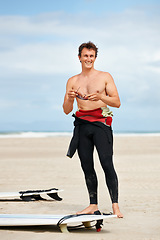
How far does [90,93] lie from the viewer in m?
5.41

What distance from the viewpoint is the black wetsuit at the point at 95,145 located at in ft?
17.4

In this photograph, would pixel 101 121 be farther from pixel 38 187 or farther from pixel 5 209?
pixel 38 187

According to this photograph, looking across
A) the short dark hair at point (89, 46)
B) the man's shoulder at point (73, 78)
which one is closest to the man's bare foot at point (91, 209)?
the man's shoulder at point (73, 78)

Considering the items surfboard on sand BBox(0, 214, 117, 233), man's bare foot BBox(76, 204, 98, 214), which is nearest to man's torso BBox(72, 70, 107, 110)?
man's bare foot BBox(76, 204, 98, 214)

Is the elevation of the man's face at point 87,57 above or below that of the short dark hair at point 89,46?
below

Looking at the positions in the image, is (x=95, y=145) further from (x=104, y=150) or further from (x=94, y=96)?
(x=94, y=96)

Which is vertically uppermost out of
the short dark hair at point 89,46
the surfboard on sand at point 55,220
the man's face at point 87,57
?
the short dark hair at point 89,46

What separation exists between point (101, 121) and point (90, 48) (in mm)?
1021

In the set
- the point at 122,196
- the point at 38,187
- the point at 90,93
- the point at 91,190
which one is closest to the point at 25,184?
the point at 38,187

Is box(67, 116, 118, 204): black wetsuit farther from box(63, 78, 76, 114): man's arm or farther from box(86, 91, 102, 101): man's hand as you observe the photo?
box(86, 91, 102, 101): man's hand

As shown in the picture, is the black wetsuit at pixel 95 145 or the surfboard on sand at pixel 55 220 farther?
the black wetsuit at pixel 95 145

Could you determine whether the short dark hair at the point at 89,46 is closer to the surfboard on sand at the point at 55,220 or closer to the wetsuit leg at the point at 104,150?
the wetsuit leg at the point at 104,150

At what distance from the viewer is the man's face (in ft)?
17.9

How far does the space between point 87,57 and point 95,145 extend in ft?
4.01
